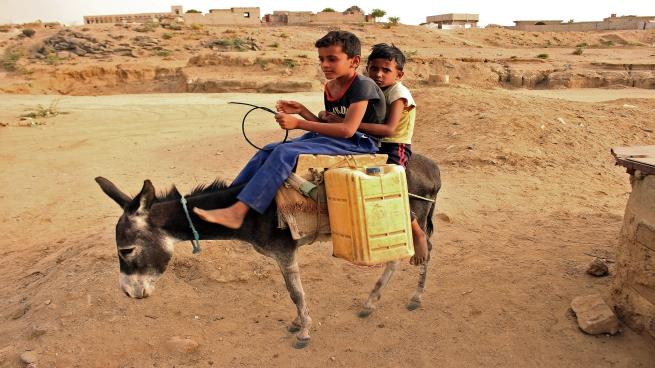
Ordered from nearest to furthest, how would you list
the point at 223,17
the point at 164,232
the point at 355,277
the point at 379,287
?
the point at 164,232 → the point at 379,287 → the point at 355,277 → the point at 223,17

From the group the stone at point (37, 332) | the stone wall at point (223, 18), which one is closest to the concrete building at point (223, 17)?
the stone wall at point (223, 18)

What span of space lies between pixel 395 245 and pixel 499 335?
158 centimetres

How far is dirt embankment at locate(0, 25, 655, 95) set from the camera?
73.7 feet

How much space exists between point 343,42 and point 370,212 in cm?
122

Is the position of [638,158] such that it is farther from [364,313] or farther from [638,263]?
[364,313]

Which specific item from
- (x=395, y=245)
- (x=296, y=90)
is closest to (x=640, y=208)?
(x=395, y=245)

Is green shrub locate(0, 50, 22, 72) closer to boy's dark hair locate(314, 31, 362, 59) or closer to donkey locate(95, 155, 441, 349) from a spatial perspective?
donkey locate(95, 155, 441, 349)

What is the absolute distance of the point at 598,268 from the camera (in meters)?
4.62

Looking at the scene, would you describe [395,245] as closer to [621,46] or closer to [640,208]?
[640,208]

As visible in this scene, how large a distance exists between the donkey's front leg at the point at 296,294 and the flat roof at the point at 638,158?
281cm

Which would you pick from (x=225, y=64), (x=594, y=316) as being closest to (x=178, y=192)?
(x=594, y=316)

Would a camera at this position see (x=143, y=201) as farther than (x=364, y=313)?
No

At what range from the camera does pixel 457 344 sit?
3799mm

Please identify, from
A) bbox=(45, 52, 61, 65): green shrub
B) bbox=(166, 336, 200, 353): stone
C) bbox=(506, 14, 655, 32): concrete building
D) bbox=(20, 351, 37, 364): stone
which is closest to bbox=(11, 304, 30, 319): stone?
bbox=(20, 351, 37, 364): stone
